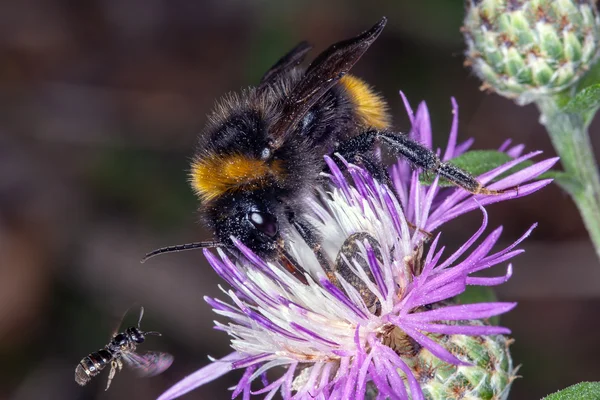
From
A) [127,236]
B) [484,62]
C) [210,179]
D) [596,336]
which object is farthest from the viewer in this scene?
[127,236]

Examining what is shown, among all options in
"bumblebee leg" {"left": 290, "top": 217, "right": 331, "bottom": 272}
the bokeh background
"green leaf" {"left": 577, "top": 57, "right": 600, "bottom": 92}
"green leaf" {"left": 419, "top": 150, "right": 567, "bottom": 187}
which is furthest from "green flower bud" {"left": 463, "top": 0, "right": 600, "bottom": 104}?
the bokeh background

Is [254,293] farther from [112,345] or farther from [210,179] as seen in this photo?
[112,345]

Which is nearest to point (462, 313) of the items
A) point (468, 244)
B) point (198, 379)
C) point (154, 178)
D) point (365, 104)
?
point (468, 244)

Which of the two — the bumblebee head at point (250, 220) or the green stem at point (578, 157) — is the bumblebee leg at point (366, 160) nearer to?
the bumblebee head at point (250, 220)

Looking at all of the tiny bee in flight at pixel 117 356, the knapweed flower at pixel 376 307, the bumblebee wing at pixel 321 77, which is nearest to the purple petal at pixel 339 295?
the knapweed flower at pixel 376 307

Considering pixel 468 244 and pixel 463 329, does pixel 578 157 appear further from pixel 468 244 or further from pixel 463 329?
pixel 463 329

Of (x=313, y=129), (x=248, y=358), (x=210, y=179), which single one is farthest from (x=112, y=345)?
(x=313, y=129)

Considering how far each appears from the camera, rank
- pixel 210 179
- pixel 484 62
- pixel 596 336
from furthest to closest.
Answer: pixel 596 336
pixel 484 62
pixel 210 179
